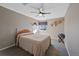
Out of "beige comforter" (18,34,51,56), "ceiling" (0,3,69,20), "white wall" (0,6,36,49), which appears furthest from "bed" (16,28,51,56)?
"ceiling" (0,3,69,20)

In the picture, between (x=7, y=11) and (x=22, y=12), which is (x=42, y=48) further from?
(x=7, y=11)

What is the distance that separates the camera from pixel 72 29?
76.8 inches

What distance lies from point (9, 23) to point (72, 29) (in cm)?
118

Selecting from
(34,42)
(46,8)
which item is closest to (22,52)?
(34,42)

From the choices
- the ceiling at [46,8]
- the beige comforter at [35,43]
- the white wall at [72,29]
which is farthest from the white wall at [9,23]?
the white wall at [72,29]

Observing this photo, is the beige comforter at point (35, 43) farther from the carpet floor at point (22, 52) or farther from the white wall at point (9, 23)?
the white wall at point (9, 23)

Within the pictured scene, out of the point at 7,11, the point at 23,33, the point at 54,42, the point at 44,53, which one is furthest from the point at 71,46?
Answer: the point at 7,11

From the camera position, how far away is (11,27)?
191 centimetres

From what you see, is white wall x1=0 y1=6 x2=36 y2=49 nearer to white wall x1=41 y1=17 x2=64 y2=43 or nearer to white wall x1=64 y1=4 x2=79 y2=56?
white wall x1=41 y1=17 x2=64 y2=43

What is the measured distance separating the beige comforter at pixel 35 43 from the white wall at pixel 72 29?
0.40 metres

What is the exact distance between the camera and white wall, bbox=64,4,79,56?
1805 mm

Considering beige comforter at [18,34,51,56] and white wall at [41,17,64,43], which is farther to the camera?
white wall at [41,17,64,43]

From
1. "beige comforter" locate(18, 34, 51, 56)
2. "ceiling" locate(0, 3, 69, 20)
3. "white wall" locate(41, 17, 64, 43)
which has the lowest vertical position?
"beige comforter" locate(18, 34, 51, 56)

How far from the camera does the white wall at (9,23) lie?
6.10ft
